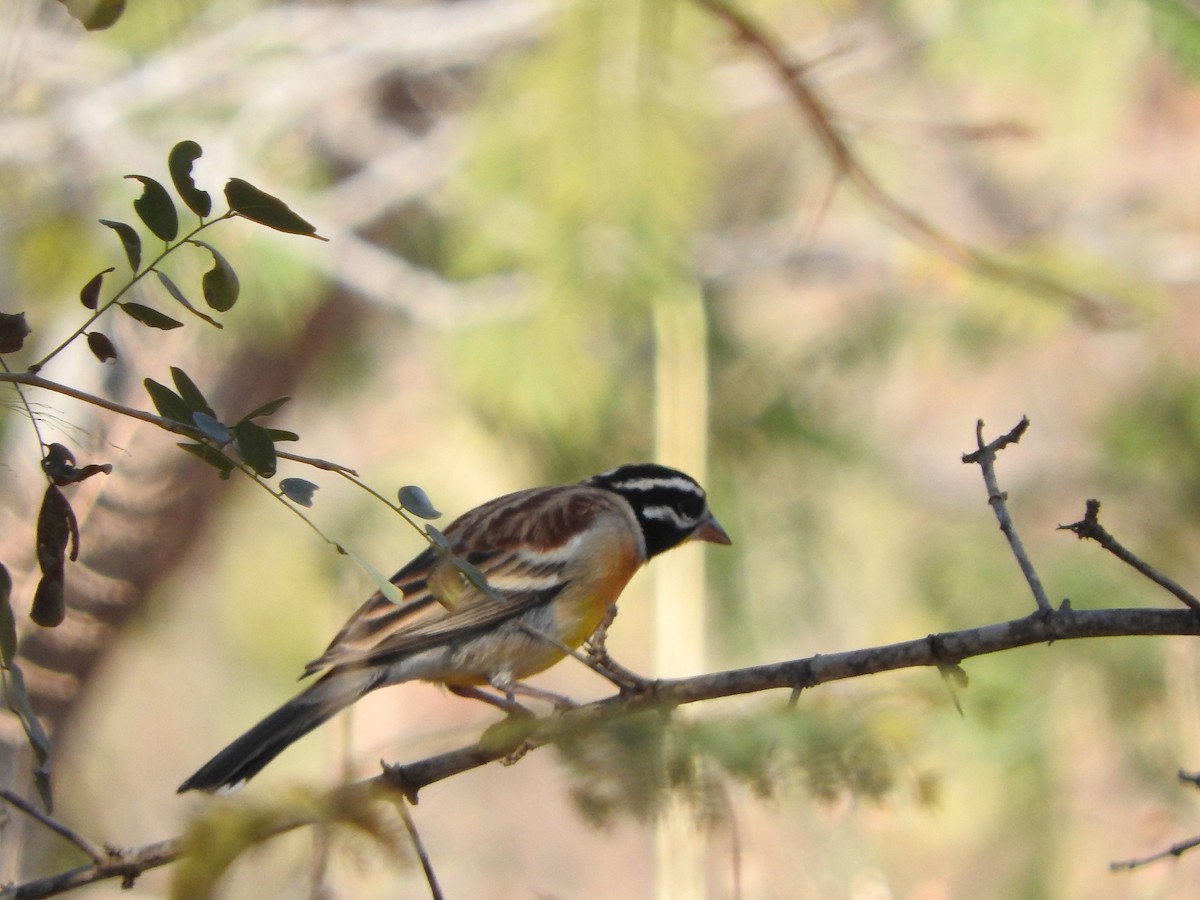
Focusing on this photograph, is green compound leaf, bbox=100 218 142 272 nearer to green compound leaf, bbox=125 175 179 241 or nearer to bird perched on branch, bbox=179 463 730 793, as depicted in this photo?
green compound leaf, bbox=125 175 179 241

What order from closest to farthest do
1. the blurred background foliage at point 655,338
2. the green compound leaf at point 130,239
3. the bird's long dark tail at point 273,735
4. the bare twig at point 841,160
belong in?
the green compound leaf at point 130,239
the bird's long dark tail at point 273,735
the bare twig at point 841,160
the blurred background foliage at point 655,338

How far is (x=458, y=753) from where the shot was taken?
74.9 inches

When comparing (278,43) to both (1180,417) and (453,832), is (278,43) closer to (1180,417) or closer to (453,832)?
(1180,417)

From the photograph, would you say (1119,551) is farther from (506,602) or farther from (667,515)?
(667,515)

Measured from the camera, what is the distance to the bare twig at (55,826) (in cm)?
145

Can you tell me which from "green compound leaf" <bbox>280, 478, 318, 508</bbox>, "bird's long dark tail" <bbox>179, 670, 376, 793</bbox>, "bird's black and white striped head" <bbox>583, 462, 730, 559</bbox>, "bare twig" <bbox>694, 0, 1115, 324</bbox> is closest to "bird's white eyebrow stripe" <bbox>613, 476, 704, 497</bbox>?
"bird's black and white striped head" <bbox>583, 462, 730, 559</bbox>

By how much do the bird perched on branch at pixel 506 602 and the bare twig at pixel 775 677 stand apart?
1.85 feet

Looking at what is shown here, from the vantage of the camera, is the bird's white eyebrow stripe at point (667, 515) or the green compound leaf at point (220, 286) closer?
the green compound leaf at point (220, 286)

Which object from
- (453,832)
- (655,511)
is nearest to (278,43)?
(655,511)

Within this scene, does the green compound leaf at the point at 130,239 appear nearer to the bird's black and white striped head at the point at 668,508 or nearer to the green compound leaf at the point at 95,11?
the green compound leaf at the point at 95,11

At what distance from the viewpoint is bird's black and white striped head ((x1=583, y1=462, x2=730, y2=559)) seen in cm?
365

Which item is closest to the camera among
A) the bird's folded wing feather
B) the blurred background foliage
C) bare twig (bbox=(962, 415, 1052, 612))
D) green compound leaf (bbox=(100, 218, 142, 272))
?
green compound leaf (bbox=(100, 218, 142, 272))

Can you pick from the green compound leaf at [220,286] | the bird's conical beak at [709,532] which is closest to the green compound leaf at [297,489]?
the green compound leaf at [220,286]

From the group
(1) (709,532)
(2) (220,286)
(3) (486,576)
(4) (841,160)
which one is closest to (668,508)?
(1) (709,532)
